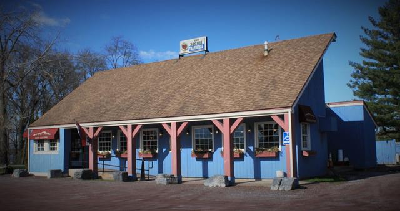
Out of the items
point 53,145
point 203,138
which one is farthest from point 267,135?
point 53,145

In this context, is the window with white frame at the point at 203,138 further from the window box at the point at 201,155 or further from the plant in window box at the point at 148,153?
the plant in window box at the point at 148,153

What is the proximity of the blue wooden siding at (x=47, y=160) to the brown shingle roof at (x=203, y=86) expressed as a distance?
133 cm

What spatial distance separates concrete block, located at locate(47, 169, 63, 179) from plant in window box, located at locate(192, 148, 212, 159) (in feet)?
26.6

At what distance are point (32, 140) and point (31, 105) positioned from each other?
687 inches

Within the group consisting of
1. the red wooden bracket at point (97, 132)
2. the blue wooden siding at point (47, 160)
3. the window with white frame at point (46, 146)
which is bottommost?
the blue wooden siding at point (47, 160)

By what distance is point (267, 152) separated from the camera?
1747 centimetres

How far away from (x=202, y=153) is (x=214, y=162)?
719mm

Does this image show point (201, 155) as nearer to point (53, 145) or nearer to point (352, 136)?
point (352, 136)

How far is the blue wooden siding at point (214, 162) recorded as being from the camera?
1759 centimetres

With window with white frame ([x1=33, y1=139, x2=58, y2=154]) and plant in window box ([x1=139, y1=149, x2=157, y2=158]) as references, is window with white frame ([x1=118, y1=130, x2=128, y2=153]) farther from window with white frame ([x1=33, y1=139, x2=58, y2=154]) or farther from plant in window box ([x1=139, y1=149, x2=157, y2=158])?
window with white frame ([x1=33, y1=139, x2=58, y2=154])

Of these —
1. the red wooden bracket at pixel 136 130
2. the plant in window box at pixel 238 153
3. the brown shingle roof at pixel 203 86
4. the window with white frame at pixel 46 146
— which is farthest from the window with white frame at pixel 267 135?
the window with white frame at pixel 46 146

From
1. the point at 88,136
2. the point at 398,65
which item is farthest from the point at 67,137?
the point at 398,65

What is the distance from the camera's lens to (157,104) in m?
20.2

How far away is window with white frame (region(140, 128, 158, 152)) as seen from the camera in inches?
836
